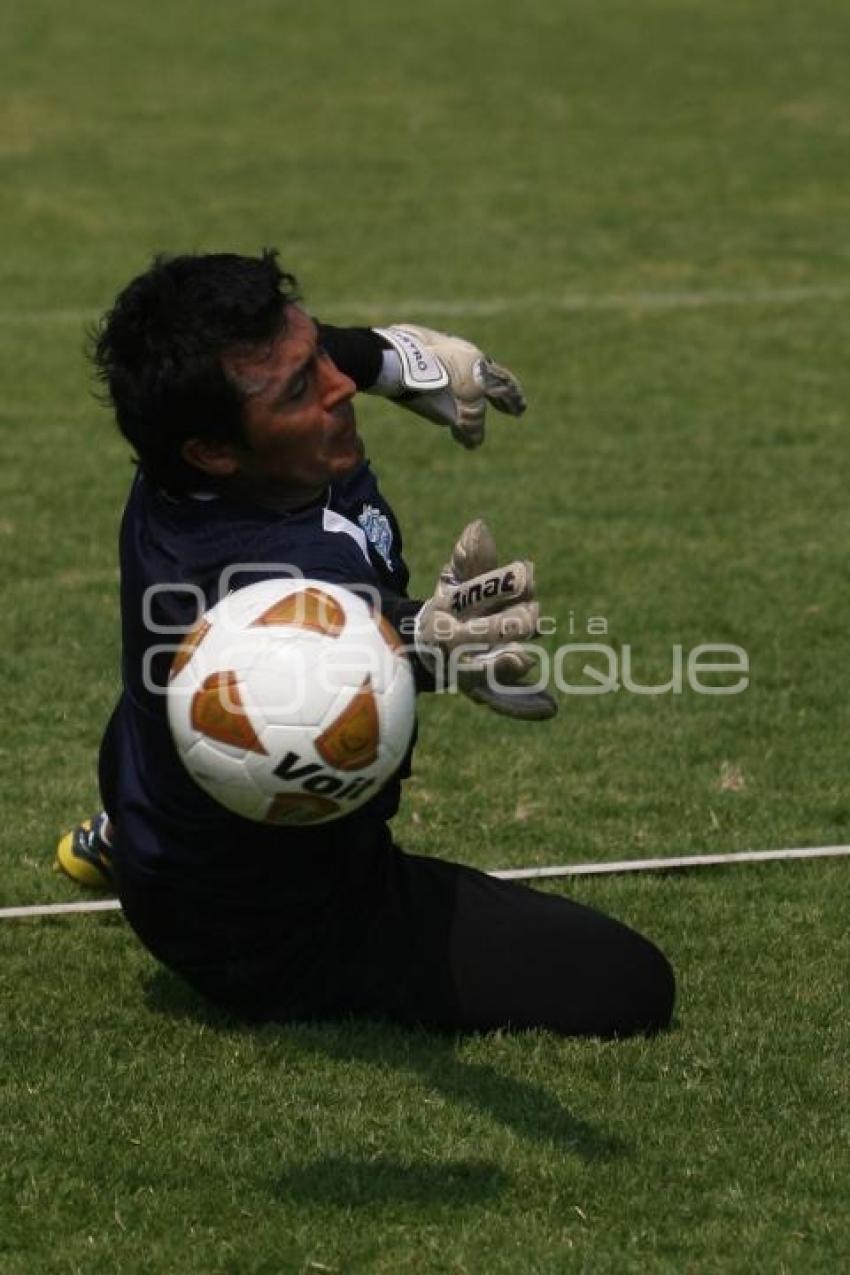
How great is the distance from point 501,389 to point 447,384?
0.16m

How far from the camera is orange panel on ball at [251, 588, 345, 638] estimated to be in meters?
5.36

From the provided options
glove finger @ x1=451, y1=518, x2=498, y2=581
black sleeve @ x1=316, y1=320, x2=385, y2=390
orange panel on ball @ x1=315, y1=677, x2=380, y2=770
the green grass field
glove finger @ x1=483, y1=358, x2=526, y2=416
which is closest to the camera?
orange panel on ball @ x1=315, y1=677, x2=380, y2=770

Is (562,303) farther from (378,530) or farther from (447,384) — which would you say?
(378,530)

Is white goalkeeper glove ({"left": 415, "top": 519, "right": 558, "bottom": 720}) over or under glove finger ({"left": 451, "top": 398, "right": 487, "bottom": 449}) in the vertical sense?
under

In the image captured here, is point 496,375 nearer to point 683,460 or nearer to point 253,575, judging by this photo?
point 253,575

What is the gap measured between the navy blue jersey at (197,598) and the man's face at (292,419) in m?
0.11

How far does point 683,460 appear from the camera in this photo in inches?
489

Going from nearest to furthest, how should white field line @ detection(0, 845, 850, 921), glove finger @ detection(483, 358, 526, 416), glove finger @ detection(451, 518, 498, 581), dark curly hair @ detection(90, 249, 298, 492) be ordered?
glove finger @ detection(451, 518, 498, 581)
dark curly hair @ detection(90, 249, 298, 492)
glove finger @ detection(483, 358, 526, 416)
white field line @ detection(0, 845, 850, 921)

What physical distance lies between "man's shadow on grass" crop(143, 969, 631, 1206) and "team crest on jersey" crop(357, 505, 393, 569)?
4.13ft

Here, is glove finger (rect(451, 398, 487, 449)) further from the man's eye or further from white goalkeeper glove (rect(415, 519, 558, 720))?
white goalkeeper glove (rect(415, 519, 558, 720))

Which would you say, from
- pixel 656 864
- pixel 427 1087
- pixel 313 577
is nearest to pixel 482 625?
pixel 313 577

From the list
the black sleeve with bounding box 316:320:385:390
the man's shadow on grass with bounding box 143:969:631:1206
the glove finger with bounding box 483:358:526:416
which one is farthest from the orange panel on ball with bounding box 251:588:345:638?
the glove finger with bounding box 483:358:526:416

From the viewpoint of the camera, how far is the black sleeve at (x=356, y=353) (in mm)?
6691

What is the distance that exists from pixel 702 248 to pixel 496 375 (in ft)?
35.6
